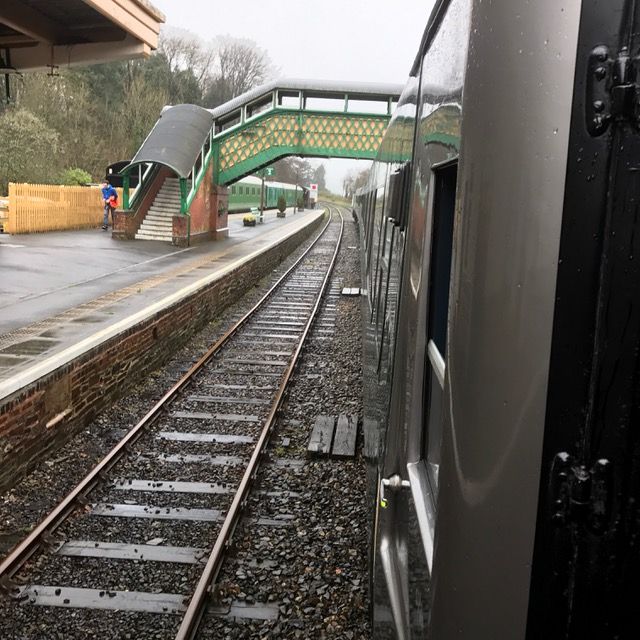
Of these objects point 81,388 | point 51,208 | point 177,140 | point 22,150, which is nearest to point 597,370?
point 81,388

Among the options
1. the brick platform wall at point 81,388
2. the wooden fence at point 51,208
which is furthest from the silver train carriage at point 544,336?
the wooden fence at point 51,208

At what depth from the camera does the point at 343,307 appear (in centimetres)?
1490

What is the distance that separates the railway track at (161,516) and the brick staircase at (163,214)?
45.8 feet

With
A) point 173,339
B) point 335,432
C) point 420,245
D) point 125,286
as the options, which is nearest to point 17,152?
point 125,286

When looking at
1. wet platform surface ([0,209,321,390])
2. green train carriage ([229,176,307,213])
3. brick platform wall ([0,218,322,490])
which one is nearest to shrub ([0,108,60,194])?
wet platform surface ([0,209,321,390])

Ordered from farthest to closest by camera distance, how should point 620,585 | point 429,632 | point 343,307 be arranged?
A: 1. point 343,307
2. point 429,632
3. point 620,585

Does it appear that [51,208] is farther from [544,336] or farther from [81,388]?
[544,336]

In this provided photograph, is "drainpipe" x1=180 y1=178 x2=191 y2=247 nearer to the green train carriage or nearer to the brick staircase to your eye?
the brick staircase

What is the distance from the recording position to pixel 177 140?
21.5 metres

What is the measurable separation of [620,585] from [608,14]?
838mm

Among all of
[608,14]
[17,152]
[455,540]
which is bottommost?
[455,540]

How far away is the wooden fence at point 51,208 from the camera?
2008 cm

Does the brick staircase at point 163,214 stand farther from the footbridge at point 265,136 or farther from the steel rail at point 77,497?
the steel rail at point 77,497

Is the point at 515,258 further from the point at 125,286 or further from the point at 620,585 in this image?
the point at 125,286
